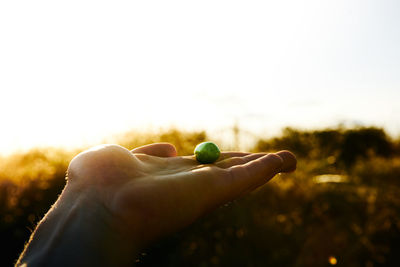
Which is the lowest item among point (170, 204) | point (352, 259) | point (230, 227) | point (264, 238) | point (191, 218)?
point (352, 259)

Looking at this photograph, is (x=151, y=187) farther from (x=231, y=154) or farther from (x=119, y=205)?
(x=231, y=154)

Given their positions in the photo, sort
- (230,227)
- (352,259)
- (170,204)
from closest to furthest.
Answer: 1. (170,204)
2. (230,227)
3. (352,259)

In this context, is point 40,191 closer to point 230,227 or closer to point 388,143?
point 230,227

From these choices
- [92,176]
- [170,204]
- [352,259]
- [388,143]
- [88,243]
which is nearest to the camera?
[88,243]

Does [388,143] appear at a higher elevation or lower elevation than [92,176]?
lower

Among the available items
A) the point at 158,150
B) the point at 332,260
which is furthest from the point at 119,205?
the point at 332,260

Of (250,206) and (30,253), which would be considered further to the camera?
(250,206)

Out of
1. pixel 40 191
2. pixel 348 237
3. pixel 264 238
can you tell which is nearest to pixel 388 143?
pixel 348 237
